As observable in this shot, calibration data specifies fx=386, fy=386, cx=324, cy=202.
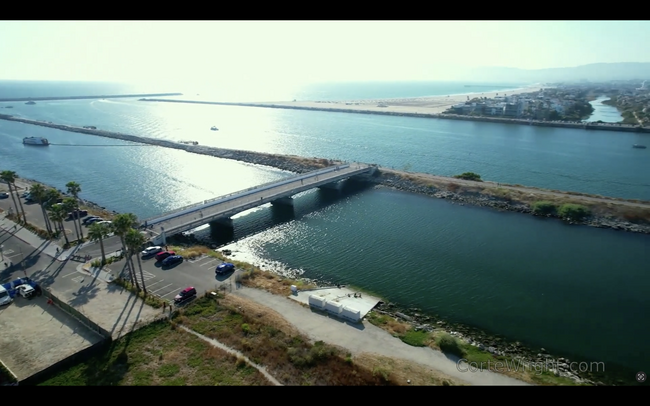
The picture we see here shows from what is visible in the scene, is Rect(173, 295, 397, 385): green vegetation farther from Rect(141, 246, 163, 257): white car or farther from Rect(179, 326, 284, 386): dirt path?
Rect(141, 246, 163, 257): white car

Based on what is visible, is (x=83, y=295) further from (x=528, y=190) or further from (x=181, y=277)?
(x=528, y=190)

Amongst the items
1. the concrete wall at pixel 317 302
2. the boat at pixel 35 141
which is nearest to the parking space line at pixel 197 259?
the concrete wall at pixel 317 302

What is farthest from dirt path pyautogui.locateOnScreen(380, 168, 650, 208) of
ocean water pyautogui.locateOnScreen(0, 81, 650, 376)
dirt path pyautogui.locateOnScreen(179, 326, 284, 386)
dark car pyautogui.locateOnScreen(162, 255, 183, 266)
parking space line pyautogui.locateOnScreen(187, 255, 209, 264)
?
dirt path pyautogui.locateOnScreen(179, 326, 284, 386)

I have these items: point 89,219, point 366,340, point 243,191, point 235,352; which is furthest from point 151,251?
point 366,340

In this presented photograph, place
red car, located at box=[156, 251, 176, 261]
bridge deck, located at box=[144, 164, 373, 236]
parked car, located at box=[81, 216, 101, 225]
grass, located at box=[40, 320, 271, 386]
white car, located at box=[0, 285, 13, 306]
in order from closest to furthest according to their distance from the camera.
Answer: grass, located at box=[40, 320, 271, 386]
white car, located at box=[0, 285, 13, 306]
red car, located at box=[156, 251, 176, 261]
bridge deck, located at box=[144, 164, 373, 236]
parked car, located at box=[81, 216, 101, 225]
